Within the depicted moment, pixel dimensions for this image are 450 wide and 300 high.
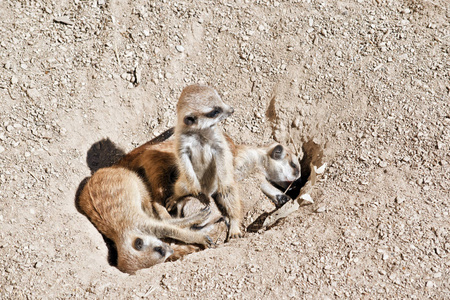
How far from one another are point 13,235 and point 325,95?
2.86 metres

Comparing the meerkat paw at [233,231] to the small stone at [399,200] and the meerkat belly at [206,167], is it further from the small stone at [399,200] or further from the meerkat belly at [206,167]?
the small stone at [399,200]

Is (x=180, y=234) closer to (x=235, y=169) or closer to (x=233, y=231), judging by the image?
(x=233, y=231)

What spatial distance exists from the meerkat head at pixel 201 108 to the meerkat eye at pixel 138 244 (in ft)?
3.23

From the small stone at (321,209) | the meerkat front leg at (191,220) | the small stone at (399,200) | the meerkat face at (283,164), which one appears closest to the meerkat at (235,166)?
the meerkat face at (283,164)

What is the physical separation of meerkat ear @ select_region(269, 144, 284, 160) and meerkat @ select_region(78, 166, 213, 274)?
0.93 m

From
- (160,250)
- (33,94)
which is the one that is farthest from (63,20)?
(160,250)

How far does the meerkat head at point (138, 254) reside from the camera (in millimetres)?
3152

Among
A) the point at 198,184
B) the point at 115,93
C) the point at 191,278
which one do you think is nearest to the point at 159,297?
the point at 191,278

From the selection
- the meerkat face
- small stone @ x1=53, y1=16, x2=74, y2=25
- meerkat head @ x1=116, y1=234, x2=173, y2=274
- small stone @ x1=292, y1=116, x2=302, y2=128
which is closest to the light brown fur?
the meerkat face

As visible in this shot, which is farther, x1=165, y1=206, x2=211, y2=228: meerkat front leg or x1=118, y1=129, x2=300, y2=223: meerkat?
x1=118, y1=129, x2=300, y2=223: meerkat

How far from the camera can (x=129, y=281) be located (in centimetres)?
280

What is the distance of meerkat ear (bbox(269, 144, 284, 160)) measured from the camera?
3943mm

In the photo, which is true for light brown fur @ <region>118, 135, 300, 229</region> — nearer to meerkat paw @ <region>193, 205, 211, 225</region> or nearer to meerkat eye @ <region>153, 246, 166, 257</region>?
meerkat paw @ <region>193, 205, 211, 225</region>

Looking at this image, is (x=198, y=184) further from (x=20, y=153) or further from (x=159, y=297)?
(x=20, y=153)
